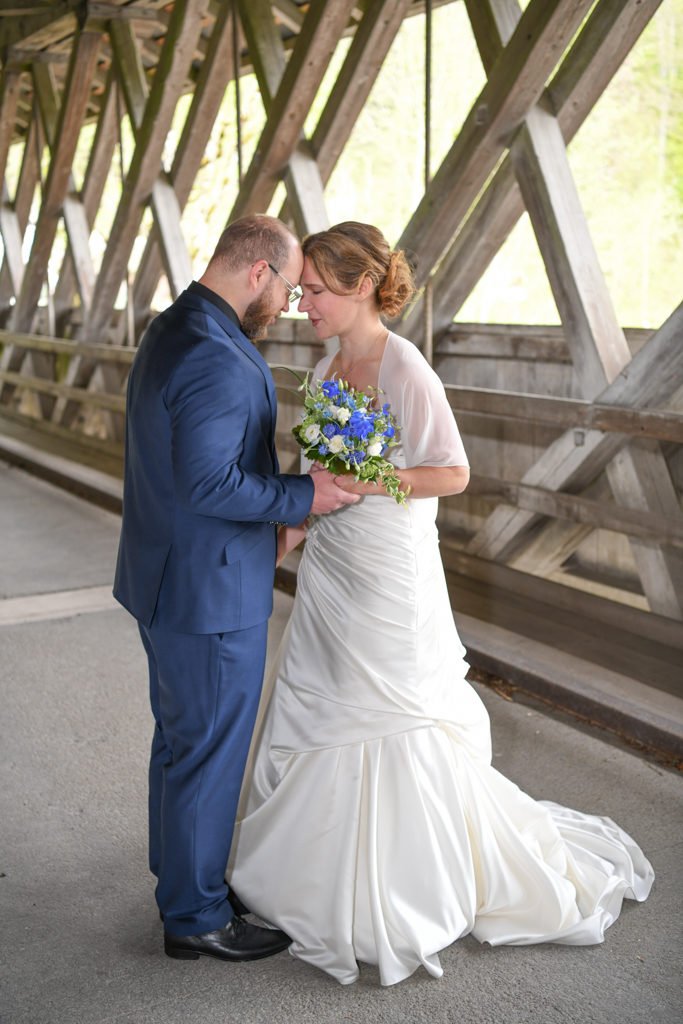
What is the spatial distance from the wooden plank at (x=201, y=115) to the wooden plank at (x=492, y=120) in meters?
2.57

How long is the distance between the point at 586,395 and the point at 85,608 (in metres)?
2.97

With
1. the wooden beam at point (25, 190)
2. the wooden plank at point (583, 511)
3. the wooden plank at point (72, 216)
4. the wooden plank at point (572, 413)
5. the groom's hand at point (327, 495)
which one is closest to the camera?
the groom's hand at point (327, 495)

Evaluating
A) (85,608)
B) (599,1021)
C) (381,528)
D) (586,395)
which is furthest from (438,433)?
(85,608)

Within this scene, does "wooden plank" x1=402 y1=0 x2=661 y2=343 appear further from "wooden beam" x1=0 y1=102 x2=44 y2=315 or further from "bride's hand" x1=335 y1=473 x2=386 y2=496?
"wooden beam" x1=0 y1=102 x2=44 y2=315

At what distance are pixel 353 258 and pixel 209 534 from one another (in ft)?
2.82

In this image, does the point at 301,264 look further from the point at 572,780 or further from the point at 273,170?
the point at 273,170

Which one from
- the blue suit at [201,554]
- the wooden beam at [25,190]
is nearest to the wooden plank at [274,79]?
the blue suit at [201,554]

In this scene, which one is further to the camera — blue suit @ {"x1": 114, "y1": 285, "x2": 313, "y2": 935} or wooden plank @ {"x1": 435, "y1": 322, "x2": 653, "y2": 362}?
wooden plank @ {"x1": 435, "y1": 322, "x2": 653, "y2": 362}

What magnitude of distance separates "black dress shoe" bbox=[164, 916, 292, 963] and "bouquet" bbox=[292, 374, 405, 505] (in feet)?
3.84

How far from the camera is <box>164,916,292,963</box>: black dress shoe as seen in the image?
2664 millimetres

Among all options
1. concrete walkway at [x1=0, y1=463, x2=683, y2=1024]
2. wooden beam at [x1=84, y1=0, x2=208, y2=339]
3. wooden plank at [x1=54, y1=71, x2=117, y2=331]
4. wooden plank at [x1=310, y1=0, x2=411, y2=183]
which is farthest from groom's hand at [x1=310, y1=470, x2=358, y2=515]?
wooden plank at [x1=54, y1=71, x2=117, y2=331]

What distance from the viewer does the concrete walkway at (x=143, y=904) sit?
251 centimetres

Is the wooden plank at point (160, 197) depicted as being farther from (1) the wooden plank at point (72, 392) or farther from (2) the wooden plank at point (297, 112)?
(1) the wooden plank at point (72, 392)

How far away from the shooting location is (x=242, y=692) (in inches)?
103
